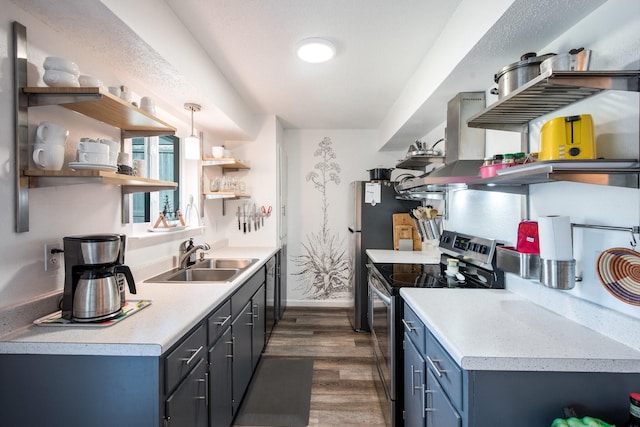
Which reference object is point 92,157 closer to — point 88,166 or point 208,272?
point 88,166

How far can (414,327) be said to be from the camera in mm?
1540

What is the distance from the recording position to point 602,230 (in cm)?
113

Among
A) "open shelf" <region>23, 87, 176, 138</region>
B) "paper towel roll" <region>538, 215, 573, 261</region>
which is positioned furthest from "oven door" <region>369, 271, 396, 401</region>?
"open shelf" <region>23, 87, 176, 138</region>

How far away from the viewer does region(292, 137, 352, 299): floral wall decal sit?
4145mm

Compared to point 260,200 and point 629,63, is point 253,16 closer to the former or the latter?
point 629,63

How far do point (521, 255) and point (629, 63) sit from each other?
788 mm

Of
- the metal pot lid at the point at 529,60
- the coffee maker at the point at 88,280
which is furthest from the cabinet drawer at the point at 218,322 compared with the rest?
the metal pot lid at the point at 529,60

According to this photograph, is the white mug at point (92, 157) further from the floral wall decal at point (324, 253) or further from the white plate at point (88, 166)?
the floral wall decal at point (324, 253)

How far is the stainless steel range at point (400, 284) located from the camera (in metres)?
1.84

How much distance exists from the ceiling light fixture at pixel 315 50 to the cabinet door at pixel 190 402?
1.87 meters

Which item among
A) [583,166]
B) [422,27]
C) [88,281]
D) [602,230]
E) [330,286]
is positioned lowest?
[330,286]

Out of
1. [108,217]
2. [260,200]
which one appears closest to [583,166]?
[108,217]

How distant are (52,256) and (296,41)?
1.72m

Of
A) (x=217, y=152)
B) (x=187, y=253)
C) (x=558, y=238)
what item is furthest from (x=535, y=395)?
(x=217, y=152)
